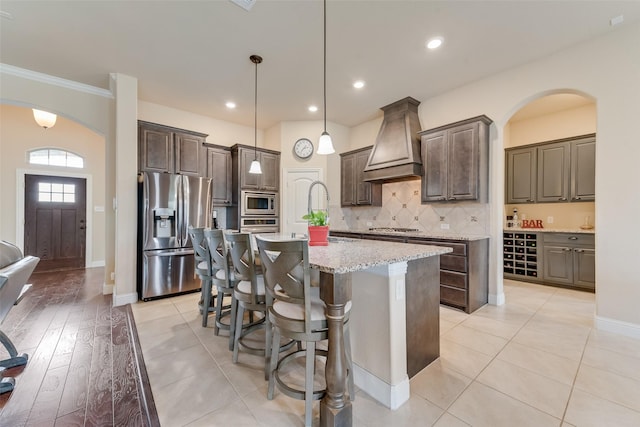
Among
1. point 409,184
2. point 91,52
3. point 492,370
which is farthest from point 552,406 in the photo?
point 91,52

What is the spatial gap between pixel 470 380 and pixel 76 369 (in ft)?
9.52

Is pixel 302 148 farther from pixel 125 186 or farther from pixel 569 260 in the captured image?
pixel 569 260

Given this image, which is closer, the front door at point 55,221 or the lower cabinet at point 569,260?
the lower cabinet at point 569,260

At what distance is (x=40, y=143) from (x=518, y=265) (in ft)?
30.3

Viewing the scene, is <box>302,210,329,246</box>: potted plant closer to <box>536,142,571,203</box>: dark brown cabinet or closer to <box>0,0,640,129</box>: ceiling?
<box>0,0,640,129</box>: ceiling

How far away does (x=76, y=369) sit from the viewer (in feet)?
6.45

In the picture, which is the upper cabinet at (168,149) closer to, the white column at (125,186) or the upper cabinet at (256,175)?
the white column at (125,186)

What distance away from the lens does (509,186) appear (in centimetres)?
488

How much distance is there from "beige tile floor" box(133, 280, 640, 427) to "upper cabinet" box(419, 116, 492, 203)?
1.60 meters

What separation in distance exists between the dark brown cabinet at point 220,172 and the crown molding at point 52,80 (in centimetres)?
157

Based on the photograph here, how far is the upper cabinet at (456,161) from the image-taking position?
10.8ft

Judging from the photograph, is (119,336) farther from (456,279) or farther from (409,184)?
(409,184)

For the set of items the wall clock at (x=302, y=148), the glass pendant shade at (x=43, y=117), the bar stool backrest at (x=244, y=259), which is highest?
the glass pendant shade at (x=43, y=117)

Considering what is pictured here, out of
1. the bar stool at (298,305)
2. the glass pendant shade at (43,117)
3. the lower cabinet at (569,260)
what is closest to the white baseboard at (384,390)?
the bar stool at (298,305)
